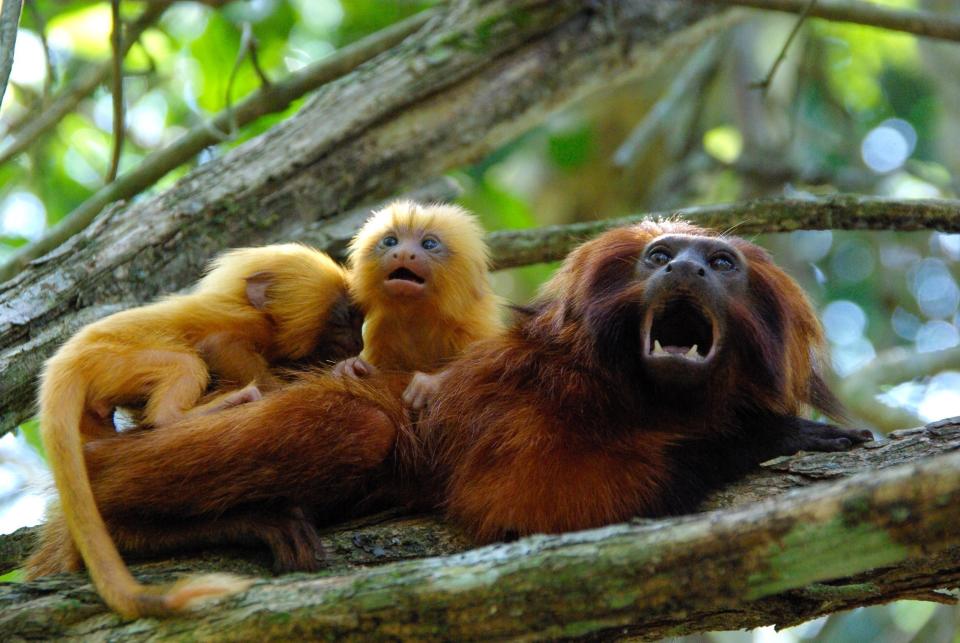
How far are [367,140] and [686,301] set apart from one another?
2.45 metres

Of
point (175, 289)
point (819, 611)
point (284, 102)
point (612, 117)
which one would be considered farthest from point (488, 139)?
point (612, 117)

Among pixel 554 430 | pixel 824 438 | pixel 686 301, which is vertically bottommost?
pixel 824 438

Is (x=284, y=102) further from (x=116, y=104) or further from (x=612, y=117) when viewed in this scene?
(x=612, y=117)

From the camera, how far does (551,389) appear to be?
412 centimetres

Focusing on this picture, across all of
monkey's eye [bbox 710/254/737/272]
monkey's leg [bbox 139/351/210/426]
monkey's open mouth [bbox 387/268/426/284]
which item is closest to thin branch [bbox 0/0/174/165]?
monkey's open mouth [bbox 387/268/426/284]

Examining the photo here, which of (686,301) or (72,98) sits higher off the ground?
(72,98)

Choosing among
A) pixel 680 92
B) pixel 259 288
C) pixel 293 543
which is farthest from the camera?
pixel 680 92

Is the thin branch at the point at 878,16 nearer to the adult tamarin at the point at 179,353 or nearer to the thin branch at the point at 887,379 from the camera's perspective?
the thin branch at the point at 887,379

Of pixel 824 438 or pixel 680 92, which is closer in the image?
pixel 824 438

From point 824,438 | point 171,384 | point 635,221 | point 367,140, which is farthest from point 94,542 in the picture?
point 367,140

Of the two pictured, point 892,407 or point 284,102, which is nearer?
point 284,102

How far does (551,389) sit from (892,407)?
364 cm

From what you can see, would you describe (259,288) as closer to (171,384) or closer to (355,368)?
(355,368)

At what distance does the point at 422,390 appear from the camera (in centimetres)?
439
